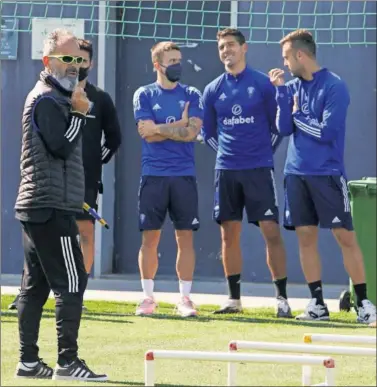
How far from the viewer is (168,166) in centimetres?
1059

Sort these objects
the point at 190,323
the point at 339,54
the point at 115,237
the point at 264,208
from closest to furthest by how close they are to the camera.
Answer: the point at 190,323 < the point at 264,208 < the point at 339,54 < the point at 115,237

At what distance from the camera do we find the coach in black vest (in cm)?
732

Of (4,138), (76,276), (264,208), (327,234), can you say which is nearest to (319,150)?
(264,208)

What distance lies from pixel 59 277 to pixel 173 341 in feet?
6.12

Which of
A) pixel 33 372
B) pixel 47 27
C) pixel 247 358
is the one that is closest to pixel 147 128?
pixel 47 27

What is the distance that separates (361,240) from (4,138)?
4.16m

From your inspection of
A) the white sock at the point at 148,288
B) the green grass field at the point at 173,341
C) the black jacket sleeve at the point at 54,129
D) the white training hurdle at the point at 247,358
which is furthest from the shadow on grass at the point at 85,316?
the white training hurdle at the point at 247,358

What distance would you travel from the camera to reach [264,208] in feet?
34.8

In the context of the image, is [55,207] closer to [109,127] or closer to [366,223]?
[109,127]

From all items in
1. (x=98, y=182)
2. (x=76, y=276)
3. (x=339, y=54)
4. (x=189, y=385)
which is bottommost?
(x=189, y=385)

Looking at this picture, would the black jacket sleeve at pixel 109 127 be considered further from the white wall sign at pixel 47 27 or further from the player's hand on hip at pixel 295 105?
the white wall sign at pixel 47 27

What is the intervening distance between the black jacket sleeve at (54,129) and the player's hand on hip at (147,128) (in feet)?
10.4

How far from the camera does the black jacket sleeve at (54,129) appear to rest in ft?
23.9

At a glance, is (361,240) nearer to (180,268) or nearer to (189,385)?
(180,268)
